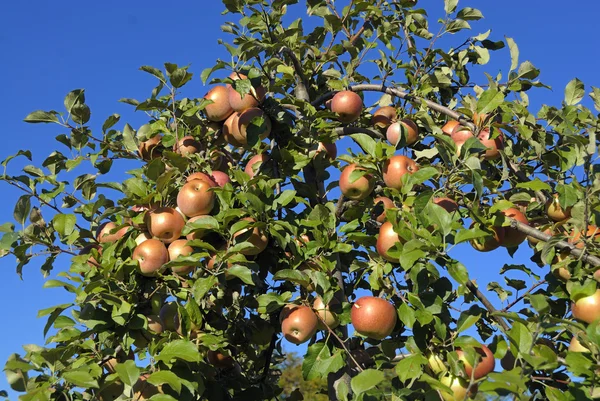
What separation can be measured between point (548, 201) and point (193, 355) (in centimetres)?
171

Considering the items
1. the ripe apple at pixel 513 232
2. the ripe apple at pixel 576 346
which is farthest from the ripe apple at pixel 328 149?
the ripe apple at pixel 576 346

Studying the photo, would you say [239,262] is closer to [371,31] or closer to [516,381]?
[516,381]

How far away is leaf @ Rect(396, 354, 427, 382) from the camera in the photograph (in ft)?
7.60

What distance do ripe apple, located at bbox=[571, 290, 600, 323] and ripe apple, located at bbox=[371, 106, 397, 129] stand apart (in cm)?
143

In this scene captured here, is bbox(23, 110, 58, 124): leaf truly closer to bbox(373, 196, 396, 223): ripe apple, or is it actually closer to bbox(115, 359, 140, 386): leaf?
bbox(115, 359, 140, 386): leaf

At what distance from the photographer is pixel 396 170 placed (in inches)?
113

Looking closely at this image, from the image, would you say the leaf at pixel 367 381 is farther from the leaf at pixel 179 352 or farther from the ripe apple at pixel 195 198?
the ripe apple at pixel 195 198

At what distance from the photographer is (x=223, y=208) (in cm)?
289

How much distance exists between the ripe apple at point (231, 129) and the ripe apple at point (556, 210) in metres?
1.51

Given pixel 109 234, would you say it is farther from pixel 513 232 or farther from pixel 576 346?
pixel 576 346

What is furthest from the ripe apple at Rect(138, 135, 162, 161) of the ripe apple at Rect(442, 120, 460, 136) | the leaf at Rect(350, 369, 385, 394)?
the leaf at Rect(350, 369, 385, 394)

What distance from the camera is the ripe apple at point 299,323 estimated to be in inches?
110

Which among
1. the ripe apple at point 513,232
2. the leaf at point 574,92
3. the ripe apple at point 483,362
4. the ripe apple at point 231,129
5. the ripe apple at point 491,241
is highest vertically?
the leaf at point 574,92

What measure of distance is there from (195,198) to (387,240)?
2.84ft
